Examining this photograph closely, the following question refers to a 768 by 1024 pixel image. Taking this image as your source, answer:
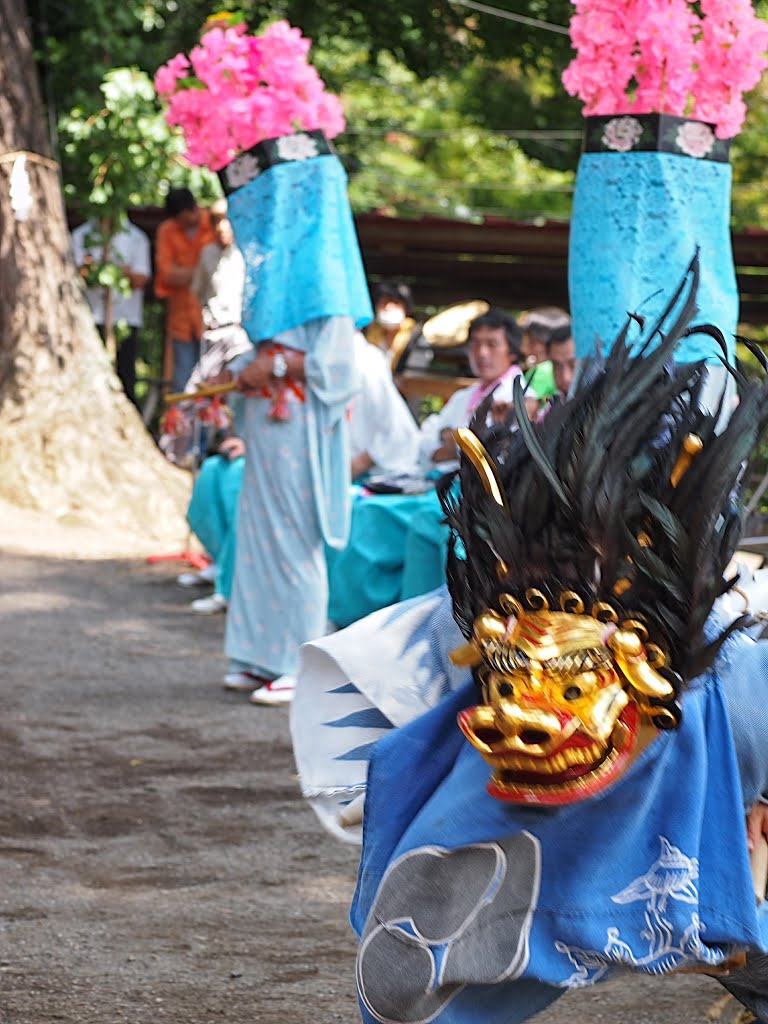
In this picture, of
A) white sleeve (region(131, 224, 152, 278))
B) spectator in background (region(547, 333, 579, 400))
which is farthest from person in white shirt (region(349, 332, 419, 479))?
white sleeve (region(131, 224, 152, 278))

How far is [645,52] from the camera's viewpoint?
4676 millimetres

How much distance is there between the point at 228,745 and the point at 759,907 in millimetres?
3239

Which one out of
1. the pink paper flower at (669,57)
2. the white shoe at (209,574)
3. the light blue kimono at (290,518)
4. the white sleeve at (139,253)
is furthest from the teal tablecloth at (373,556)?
the white sleeve at (139,253)

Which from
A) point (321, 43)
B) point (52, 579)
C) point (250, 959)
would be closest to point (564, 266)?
point (321, 43)

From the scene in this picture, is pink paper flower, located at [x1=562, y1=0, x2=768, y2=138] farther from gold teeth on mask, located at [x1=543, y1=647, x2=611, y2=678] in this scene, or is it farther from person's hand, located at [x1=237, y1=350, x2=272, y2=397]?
gold teeth on mask, located at [x1=543, y1=647, x2=611, y2=678]

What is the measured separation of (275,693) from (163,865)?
1.92 metres

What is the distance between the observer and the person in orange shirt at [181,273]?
435 inches

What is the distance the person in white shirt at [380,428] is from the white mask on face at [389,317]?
207 centimetres

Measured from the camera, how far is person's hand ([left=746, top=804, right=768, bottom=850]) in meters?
2.21

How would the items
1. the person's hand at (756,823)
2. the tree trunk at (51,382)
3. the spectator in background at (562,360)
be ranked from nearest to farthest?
1. the person's hand at (756,823)
2. the spectator in background at (562,360)
3. the tree trunk at (51,382)

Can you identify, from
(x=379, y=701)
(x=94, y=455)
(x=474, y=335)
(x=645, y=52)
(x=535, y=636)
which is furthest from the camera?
(x=94, y=455)

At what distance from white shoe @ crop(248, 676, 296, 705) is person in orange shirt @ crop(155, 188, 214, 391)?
5.47 metres

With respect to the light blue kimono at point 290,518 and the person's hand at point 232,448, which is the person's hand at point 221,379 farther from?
the light blue kimono at point 290,518

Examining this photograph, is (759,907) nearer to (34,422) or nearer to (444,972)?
(444,972)
